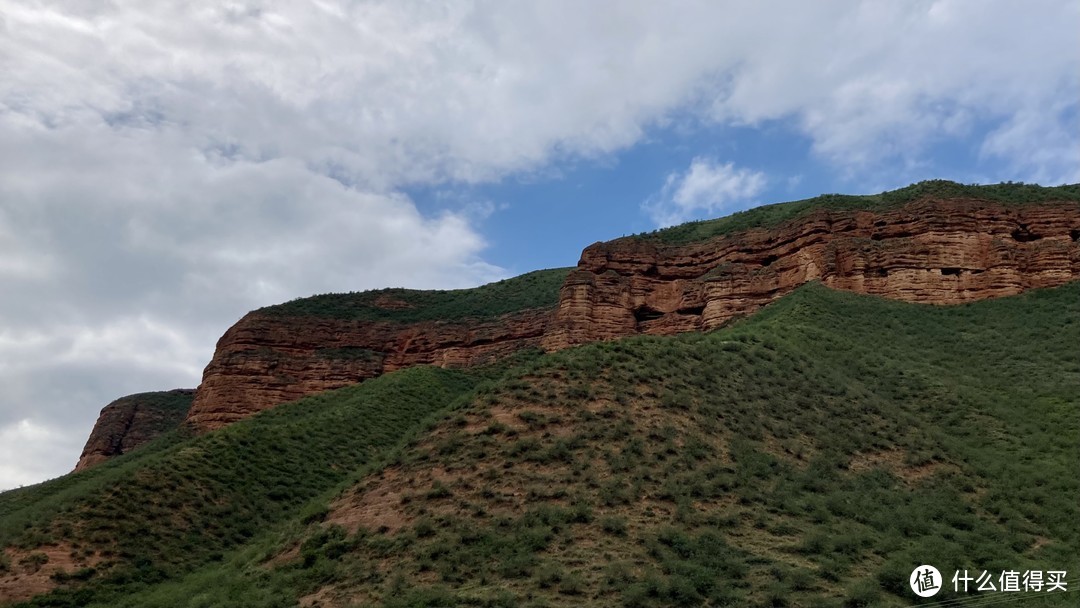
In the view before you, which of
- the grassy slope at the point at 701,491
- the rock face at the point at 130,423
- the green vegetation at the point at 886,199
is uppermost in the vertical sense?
the green vegetation at the point at 886,199

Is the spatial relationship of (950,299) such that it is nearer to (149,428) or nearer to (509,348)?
(509,348)

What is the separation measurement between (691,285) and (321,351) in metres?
29.5

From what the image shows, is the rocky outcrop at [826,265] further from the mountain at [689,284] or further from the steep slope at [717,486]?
the steep slope at [717,486]

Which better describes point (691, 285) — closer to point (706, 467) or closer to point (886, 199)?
point (886, 199)

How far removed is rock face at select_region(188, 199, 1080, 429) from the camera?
41.1m

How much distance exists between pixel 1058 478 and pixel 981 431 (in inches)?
159

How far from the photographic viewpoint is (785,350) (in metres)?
30.3

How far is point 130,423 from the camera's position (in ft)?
247

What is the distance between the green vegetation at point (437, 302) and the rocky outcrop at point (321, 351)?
1.42 m

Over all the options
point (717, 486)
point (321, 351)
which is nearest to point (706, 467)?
point (717, 486)

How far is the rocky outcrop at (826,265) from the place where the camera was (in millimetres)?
40625

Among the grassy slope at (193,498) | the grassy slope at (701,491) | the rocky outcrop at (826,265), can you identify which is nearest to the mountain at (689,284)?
the rocky outcrop at (826,265)

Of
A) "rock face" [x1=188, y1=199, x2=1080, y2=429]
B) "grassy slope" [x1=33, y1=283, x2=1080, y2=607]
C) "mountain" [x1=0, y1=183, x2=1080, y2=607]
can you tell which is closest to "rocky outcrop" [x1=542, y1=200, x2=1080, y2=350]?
"rock face" [x1=188, y1=199, x2=1080, y2=429]

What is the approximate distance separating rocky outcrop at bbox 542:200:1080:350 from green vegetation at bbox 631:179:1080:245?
1.20m
